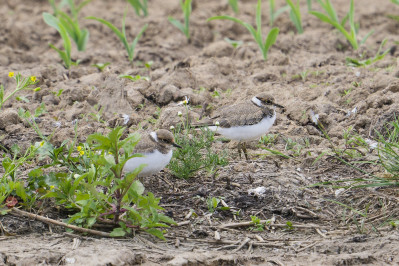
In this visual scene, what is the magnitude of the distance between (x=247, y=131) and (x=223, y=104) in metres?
1.41

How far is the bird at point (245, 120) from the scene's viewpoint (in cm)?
591

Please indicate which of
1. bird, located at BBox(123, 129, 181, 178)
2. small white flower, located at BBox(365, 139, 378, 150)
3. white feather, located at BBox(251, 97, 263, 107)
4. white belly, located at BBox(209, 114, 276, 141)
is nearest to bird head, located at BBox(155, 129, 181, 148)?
bird, located at BBox(123, 129, 181, 178)

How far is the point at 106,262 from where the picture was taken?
393 centimetres

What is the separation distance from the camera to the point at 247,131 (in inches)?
232

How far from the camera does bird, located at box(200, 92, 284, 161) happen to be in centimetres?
591

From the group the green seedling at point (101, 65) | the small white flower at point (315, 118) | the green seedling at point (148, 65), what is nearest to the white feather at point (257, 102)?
the small white flower at point (315, 118)

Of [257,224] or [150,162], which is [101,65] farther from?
[257,224]

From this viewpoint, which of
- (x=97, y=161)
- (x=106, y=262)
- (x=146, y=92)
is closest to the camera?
(x=106, y=262)

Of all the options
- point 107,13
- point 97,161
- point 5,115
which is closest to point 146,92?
point 5,115

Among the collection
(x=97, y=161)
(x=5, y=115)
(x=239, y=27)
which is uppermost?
(x=97, y=161)

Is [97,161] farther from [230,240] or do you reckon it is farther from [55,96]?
[55,96]

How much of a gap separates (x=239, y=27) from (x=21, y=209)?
22.3ft

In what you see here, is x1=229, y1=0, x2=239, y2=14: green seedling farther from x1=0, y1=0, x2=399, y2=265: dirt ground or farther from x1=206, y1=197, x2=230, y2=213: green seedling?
x1=206, y1=197, x2=230, y2=213: green seedling

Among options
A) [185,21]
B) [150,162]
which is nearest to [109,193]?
[150,162]
